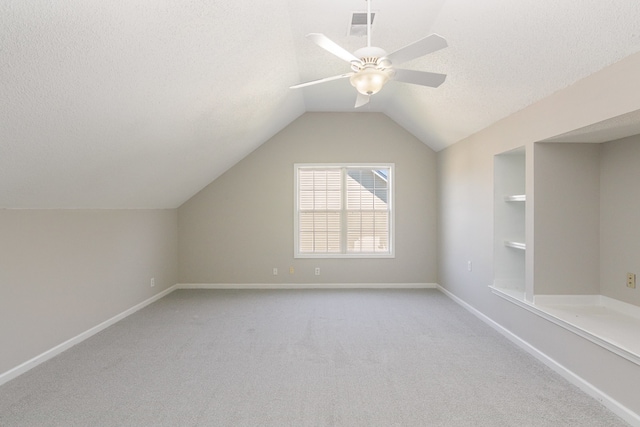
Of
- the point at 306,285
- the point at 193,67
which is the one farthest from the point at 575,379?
the point at 306,285

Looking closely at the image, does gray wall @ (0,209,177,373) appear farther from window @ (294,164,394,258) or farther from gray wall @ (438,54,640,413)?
gray wall @ (438,54,640,413)

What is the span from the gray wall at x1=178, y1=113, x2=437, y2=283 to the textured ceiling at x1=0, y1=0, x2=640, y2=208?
1.50 m

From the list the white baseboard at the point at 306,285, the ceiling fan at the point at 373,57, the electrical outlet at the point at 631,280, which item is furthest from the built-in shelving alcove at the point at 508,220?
the ceiling fan at the point at 373,57

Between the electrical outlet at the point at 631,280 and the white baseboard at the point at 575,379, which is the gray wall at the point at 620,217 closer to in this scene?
the electrical outlet at the point at 631,280

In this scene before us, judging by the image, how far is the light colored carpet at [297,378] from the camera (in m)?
2.30

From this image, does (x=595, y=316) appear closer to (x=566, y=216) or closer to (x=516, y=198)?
(x=566, y=216)

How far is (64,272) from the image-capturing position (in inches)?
135

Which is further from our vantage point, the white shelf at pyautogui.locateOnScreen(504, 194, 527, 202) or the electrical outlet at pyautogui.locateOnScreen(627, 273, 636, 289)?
the white shelf at pyautogui.locateOnScreen(504, 194, 527, 202)

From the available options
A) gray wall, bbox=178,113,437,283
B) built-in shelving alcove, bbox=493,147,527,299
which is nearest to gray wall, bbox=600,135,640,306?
built-in shelving alcove, bbox=493,147,527,299

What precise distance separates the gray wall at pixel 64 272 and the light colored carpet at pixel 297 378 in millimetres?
256

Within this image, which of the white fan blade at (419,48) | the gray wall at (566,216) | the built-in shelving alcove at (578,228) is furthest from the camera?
the gray wall at (566,216)

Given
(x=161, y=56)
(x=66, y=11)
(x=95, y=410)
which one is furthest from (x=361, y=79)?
(x=95, y=410)

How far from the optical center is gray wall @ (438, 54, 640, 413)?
229cm

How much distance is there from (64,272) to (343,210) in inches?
158
